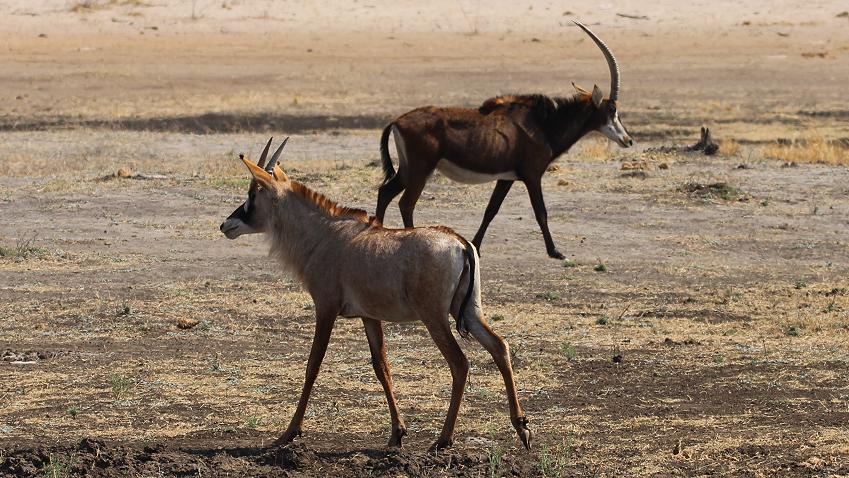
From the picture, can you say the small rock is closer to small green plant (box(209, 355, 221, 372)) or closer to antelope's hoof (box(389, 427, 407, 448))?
small green plant (box(209, 355, 221, 372))

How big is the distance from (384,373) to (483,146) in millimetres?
6553

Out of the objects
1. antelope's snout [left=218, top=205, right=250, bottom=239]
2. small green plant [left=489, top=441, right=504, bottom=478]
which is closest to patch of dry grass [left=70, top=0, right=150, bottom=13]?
antelope's snout [left=218, top=205, right=250, bottom=239]

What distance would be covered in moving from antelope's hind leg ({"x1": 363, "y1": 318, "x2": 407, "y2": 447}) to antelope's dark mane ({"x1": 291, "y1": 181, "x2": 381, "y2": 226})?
0.57 m

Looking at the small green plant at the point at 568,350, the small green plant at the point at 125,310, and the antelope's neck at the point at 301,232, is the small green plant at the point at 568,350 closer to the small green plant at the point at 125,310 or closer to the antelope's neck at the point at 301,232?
the antelope's neck at the point at 301,232

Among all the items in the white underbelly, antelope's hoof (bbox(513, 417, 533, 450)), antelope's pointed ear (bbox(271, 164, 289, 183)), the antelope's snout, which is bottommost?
the white underbelly

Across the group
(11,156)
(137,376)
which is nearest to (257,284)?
(137,376)

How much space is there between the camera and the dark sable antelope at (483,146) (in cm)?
1371

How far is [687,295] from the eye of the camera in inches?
480

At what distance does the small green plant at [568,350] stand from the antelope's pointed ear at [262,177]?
8.64 feet

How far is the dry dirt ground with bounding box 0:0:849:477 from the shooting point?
24.9 ft

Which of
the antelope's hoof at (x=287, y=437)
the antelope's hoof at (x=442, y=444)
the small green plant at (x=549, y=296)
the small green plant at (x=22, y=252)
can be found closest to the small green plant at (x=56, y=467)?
the antelope's hoof at (x=287, y=437)

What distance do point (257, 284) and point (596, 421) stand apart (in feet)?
16.7

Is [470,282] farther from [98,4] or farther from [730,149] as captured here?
[98,4]

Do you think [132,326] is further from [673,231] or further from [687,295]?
[673,231]
